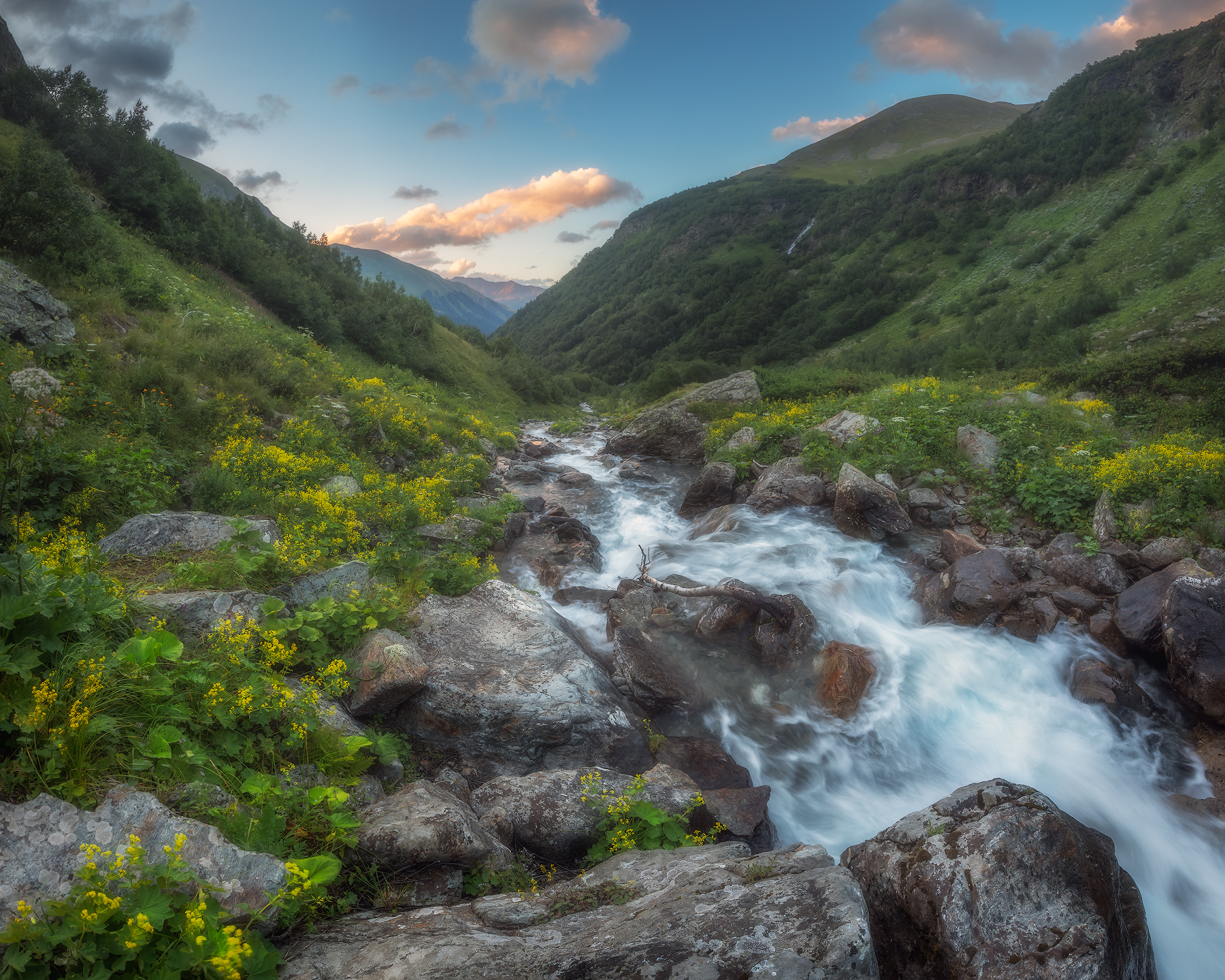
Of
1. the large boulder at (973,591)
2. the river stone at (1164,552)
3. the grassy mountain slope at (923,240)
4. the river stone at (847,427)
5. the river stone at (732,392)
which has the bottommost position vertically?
the large boulder at (973,591)

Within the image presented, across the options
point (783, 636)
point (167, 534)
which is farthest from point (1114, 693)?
point (167, 534)

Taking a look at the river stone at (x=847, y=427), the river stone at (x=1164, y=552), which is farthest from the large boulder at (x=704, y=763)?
the river stone at (x=847, y=427)

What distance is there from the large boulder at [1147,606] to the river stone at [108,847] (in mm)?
11207

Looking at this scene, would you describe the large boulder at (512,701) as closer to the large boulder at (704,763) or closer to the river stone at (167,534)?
the large boulder at (704,763)

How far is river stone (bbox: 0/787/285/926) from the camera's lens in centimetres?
267

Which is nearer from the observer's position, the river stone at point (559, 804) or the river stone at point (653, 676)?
the river stone at point (559, 804)

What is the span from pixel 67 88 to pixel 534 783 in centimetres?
3495

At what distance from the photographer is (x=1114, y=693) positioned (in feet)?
25.3

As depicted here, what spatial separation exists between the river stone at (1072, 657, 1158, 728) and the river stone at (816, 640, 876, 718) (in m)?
2.83

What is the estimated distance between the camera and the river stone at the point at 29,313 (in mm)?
9820

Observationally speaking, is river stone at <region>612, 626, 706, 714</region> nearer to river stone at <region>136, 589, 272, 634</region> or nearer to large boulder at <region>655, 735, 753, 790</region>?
large boulder at <region>655, 735, 753, 790</region>

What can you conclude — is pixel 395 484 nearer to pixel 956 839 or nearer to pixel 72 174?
pixel 956 839

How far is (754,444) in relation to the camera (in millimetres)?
18250

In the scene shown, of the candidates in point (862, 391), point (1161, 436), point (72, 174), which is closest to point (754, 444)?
point (862, 391)
